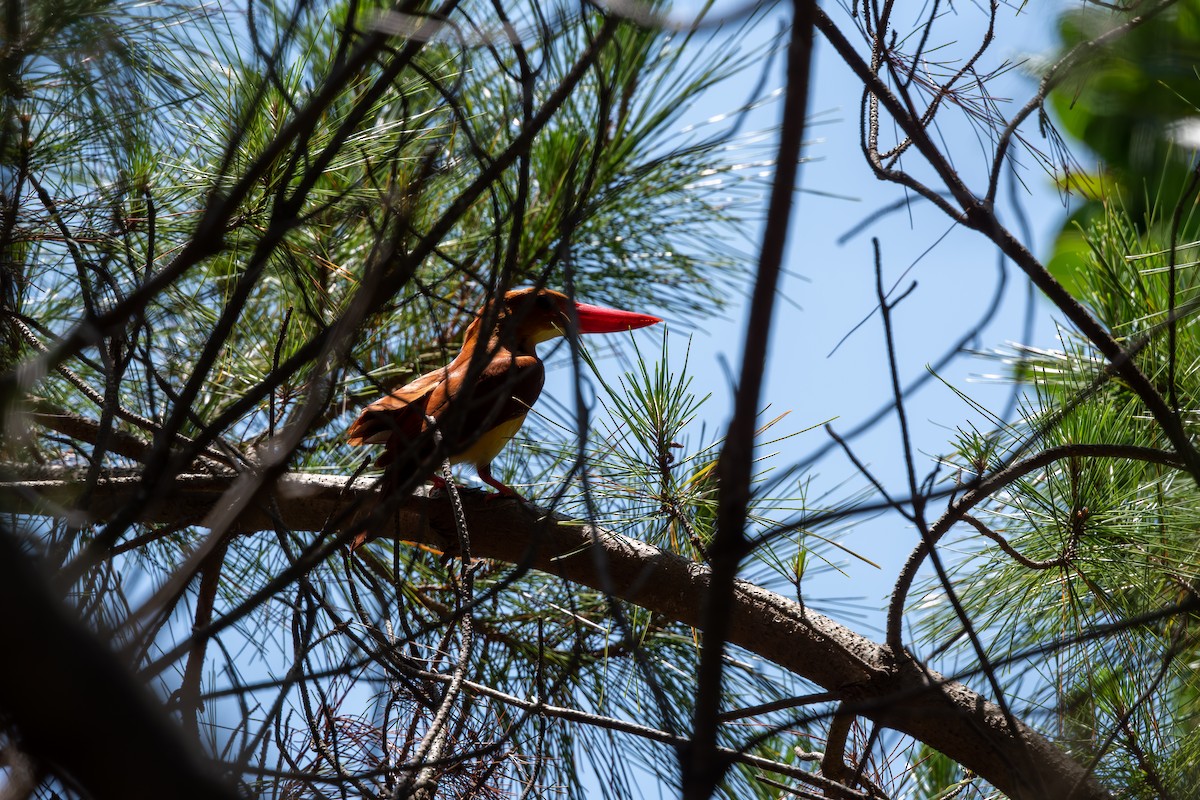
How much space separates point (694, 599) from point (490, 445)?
2.26 ft

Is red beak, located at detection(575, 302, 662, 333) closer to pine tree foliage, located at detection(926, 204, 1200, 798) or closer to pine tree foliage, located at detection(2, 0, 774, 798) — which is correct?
pine tree foliage, located at detection(2, 0, 774, 798)

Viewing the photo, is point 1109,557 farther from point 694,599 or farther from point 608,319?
point 608,319

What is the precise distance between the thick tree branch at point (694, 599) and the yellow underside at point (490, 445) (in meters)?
0.27

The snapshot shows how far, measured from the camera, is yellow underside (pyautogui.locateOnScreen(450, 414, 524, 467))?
189cm

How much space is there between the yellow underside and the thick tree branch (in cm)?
27

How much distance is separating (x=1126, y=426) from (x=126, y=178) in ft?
4.49

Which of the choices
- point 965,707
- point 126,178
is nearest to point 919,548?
point 965,707

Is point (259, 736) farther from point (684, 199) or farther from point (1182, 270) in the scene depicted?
point (684, 199)

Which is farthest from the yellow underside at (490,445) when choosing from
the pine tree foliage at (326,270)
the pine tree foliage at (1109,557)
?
the pine tree foliage at (1109,557)

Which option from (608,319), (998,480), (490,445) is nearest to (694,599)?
→ (998,480)

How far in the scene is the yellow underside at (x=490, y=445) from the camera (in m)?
1.89

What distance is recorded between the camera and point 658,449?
1434 mm

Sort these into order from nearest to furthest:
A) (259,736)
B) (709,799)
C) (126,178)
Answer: (709,799), (259,736), (126,178)

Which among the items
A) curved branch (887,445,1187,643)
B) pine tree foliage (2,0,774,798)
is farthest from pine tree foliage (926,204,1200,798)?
pine tree foliage (2,0,774,798)
